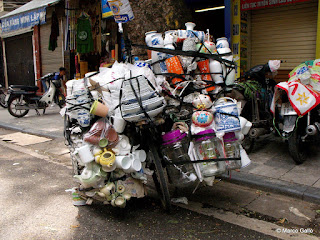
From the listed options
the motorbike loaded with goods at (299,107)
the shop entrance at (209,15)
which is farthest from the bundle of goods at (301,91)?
the shop entrance at (209,15)

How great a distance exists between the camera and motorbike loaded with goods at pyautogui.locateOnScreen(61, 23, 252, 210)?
3.17m

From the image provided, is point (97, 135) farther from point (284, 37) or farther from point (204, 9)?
point (204, 9)

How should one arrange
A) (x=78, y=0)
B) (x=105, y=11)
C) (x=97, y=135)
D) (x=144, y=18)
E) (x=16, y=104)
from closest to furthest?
(x=97, y=135), (x=144, y=18), (x=105, y=11), (x=78, y=0), (x=16, y=104)

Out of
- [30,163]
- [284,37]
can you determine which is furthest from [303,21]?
[30,163]

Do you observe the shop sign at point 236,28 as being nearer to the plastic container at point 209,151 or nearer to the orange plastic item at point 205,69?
the orange plastic item at point 205,69

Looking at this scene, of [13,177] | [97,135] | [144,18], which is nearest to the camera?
[97,135]

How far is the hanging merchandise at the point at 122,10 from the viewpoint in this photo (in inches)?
215

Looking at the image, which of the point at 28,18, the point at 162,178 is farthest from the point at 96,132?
the point at 28,18

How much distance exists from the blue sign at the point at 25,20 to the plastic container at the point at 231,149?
878 cm

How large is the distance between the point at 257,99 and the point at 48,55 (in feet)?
37.4

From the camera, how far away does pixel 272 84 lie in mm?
5578

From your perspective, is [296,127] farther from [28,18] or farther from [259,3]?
[28,18]

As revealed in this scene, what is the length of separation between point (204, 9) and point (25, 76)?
10.9 meters

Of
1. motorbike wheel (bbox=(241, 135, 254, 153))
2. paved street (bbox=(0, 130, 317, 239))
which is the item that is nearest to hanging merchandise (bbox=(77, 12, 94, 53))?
paved street (bbox=(0, 130, 317, 239))
